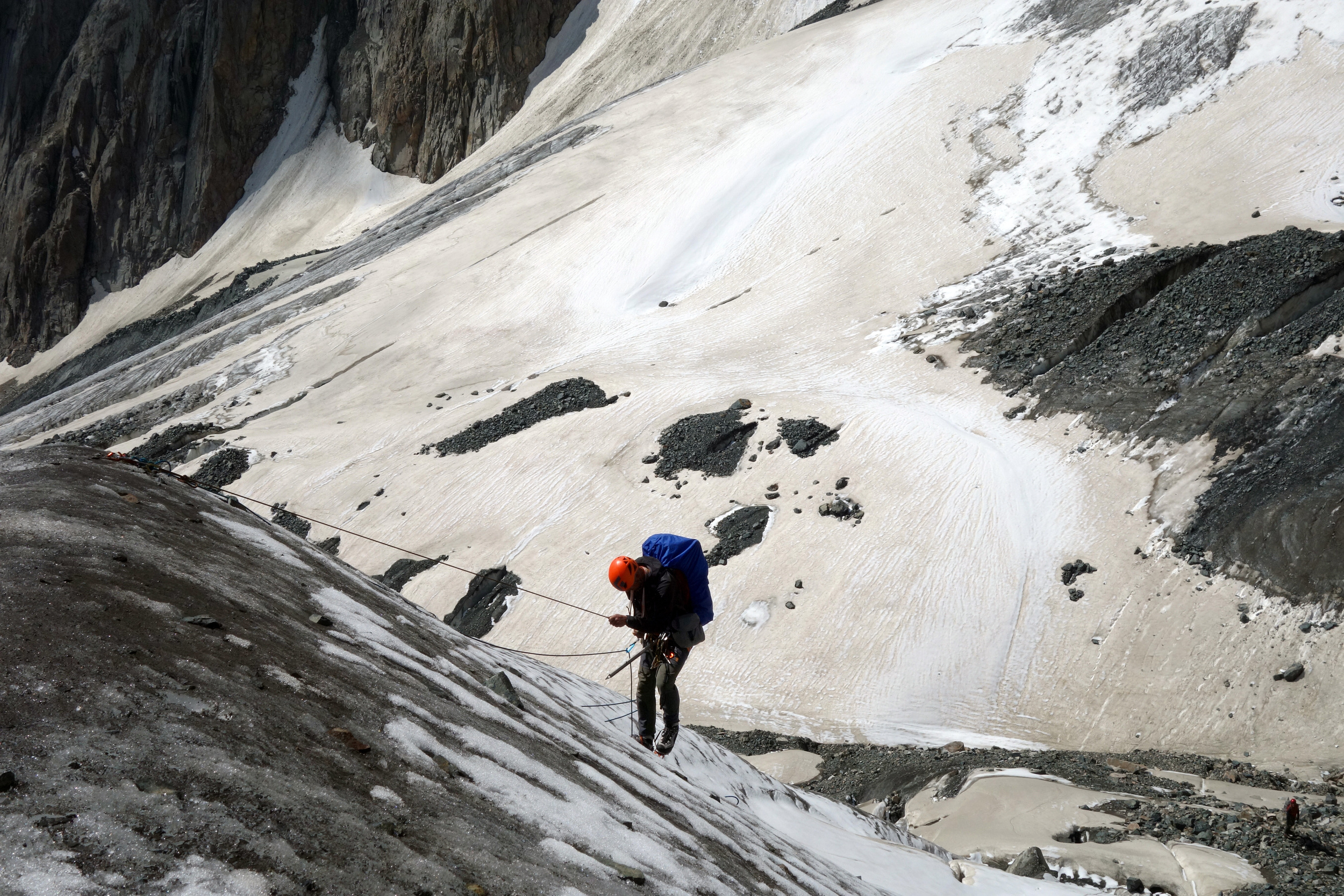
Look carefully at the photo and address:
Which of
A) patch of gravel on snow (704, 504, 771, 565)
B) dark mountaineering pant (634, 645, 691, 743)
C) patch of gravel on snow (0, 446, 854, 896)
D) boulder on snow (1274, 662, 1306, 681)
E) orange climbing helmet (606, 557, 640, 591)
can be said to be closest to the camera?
patch of gravel on snow (0, 446, 854, 896)

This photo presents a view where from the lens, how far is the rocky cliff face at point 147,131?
69.5m

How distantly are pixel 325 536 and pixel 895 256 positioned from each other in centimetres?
1629

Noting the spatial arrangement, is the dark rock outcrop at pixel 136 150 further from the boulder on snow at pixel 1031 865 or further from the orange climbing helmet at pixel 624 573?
the boulder on snow at pixel 1031 865

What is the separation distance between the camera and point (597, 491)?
69.5 feet

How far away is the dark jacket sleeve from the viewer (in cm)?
738

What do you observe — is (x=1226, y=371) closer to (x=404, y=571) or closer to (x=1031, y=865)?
(x=1031, y=865)

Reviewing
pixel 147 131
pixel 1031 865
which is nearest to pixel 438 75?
pixel 147 131

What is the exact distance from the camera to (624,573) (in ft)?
23.2

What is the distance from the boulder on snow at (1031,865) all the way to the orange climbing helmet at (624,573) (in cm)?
474

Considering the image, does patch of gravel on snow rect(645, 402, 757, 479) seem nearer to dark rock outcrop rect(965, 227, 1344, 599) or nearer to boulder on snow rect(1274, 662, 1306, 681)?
dark rock outcrop rect(965, 227, 1344, 599)

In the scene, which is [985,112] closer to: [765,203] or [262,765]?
[765,203]

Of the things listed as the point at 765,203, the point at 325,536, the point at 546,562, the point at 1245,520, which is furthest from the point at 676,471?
the point at 765,203

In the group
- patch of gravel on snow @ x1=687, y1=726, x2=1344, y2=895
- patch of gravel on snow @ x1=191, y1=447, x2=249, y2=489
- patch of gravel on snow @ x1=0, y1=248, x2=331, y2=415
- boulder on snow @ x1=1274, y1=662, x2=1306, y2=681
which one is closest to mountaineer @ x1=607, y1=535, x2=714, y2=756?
patch of gravel on snow @ x1=687, y1=726, x2=1344, y2=895

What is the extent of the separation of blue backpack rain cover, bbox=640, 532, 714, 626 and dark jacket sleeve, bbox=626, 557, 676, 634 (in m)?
0.07
